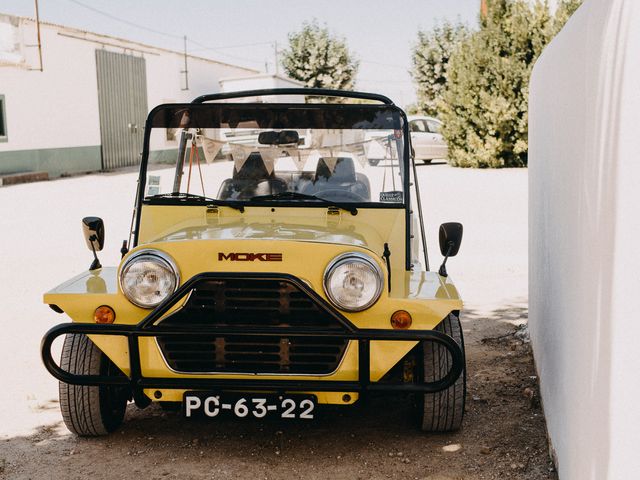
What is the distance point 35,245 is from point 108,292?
7.62 metres

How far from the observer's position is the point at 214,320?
3953 mm

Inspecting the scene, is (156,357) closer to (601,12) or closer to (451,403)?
(451,403)

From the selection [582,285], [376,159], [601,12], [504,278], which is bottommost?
[504,278]

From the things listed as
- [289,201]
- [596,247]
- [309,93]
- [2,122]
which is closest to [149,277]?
[289,201]

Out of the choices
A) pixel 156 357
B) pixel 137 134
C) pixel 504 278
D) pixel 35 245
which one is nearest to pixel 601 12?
pixel 156 357

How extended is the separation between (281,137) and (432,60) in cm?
3401

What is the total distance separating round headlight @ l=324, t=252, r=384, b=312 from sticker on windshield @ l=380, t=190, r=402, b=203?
3.31 feet

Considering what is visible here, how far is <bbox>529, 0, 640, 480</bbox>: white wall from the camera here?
2447mm

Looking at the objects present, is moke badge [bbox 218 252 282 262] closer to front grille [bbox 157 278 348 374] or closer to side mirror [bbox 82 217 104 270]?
front grille [bbox 157 278 348 374]

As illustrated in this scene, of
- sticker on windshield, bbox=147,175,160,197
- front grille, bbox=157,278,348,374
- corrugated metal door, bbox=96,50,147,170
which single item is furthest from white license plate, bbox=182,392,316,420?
corrugated metal door, bbox=96,50,147,170

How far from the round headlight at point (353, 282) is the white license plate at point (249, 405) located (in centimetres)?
50

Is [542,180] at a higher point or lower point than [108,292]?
higher

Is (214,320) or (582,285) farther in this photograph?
(214,320)

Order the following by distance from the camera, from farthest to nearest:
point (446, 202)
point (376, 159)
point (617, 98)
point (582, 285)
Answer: point (446, 202) < point (376, 159) < point (582, 285) < point (617, 98)
